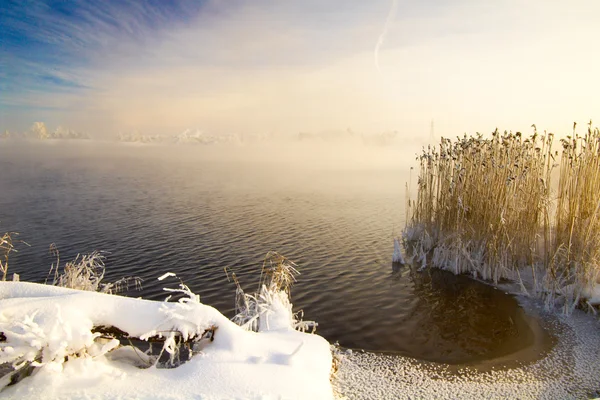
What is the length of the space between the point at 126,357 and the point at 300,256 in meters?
7.80

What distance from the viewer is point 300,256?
11.6 m

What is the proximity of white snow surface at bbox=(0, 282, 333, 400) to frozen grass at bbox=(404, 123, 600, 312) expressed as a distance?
6374 millimetres

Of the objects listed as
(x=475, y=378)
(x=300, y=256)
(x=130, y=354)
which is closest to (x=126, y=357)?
(x=130, y=354)

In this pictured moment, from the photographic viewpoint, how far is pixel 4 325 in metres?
3.38

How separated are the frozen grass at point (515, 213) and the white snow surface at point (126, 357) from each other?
637 centimetres

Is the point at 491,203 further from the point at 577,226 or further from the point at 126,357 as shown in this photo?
the point at 126,357

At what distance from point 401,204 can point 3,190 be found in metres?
23.8

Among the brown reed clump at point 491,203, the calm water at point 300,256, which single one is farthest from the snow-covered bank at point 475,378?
Answer: the brown reed clump at point 491,203

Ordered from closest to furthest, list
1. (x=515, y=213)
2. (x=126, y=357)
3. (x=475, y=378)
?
1. (x=126, y=357)
2. (x=475, y=378)
3. (x=515, y=213)

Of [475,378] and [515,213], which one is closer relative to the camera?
[475,378]

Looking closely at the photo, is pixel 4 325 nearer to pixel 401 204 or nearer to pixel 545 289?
pixel 545 289

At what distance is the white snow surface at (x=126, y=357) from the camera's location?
3295 millimetres

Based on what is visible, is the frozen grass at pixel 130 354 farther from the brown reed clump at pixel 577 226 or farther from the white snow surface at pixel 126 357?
the brown reed clump at pixel 577 226

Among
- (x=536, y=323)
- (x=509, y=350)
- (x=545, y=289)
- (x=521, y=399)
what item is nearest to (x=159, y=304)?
(x=521, y=399)
